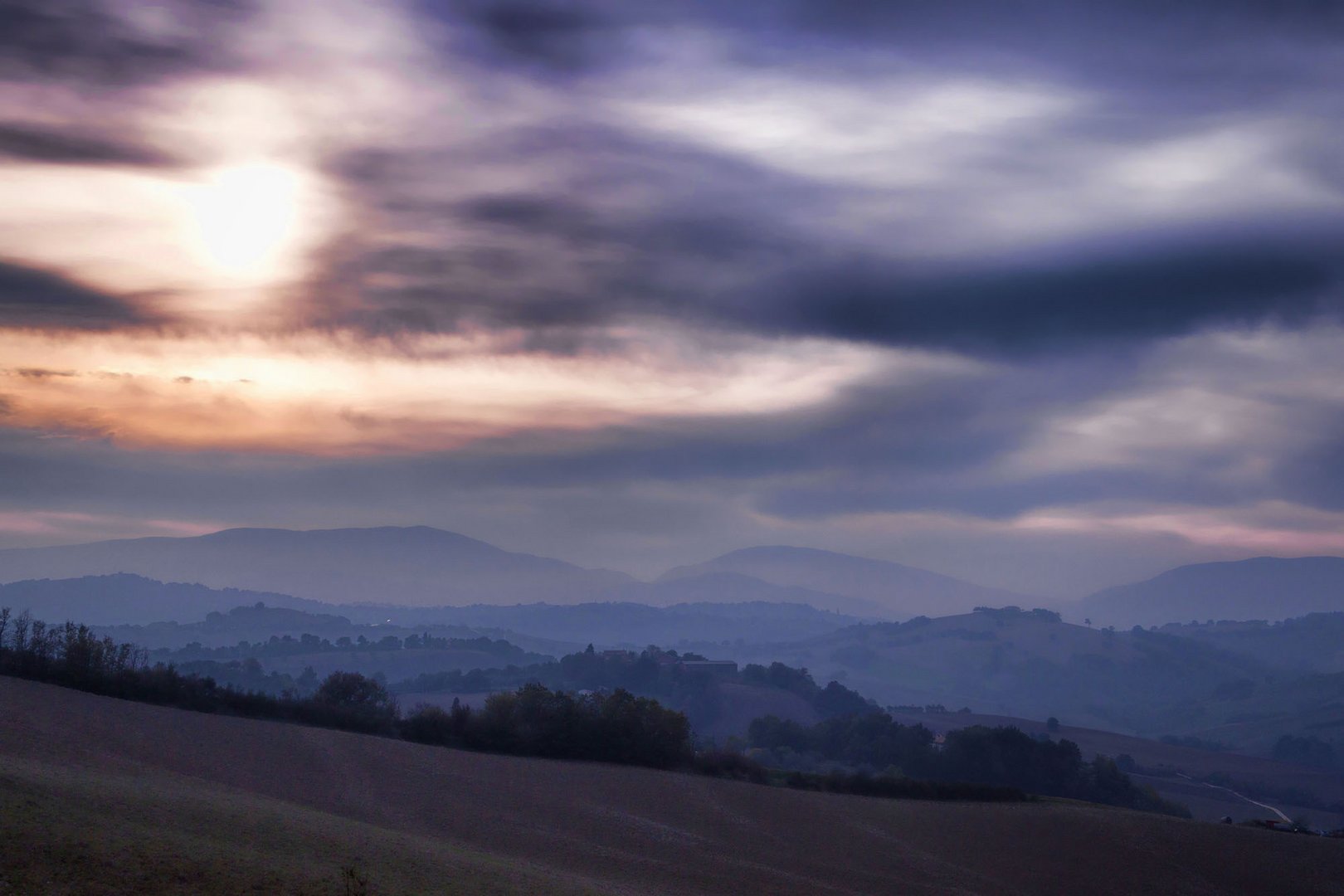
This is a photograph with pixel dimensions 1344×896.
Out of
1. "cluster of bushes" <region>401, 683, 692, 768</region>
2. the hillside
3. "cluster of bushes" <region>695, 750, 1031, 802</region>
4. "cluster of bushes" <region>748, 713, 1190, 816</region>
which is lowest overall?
the hillside

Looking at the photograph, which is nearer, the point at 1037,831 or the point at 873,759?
the point at 1037,831

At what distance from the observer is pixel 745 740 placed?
169 meters

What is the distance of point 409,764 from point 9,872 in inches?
1687

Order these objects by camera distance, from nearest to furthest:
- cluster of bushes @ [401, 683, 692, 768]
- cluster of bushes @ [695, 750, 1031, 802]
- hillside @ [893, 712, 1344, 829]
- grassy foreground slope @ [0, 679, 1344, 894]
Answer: grassy foreground slope @ [0, 679, 1344, 894] → cluster of bushes @ [401, 683, 692, 768] → cluster of bushes @ [695, 750, 1031, 802] → hillside @ [893, 712, 1344, 829]

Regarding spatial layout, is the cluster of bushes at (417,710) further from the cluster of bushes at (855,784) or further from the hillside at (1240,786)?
the hillside at (1240,786)

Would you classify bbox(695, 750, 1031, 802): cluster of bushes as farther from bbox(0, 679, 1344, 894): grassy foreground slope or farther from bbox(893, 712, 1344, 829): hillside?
bbox(893, 712, 1344, 829): hillside

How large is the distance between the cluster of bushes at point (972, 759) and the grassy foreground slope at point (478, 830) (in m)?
43.3

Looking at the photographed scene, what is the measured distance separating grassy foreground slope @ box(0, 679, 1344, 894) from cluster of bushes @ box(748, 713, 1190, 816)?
4330 centimetres

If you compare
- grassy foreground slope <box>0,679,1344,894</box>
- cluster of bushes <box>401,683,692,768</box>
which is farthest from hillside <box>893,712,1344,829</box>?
cluster of bushes <box>401,683,692,768</box>

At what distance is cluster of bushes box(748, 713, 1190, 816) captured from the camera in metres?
129

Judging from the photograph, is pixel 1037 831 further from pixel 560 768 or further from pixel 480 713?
pixel 480 713

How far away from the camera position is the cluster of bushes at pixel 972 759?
12862cm

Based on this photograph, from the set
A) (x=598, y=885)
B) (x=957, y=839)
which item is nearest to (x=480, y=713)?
(x=957, y=839)

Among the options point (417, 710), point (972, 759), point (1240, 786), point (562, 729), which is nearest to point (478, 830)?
point (562, 729)
